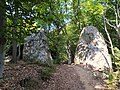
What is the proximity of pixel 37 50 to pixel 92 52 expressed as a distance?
13.9ft

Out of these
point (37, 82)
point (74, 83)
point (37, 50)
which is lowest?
point (74, 83)

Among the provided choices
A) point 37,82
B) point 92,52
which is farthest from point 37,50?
point 37,82

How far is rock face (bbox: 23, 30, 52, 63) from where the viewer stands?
1236 centimetres

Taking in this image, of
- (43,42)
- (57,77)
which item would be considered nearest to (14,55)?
(43,42)

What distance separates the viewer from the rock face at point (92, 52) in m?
14.1

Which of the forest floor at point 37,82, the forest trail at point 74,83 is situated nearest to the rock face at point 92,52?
the forest trail at point 74,83

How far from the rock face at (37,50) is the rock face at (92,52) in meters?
2.97

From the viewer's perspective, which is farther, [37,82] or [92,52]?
[92,52]

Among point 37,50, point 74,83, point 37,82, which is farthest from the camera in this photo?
point 37,50

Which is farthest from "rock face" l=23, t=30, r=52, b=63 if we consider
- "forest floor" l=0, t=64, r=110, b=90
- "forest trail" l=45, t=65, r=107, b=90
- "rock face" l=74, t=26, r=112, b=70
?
"rock face" l=74, t=26, r=112, b=70

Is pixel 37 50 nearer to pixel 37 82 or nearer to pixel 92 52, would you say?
pixel 92 52

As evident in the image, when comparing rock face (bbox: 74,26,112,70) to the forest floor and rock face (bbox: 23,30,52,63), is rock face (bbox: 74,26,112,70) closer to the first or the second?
rock face (bbox: 23,30,52,63)

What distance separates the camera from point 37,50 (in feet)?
42.3

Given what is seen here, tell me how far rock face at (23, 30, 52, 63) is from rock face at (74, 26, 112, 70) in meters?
2.97
